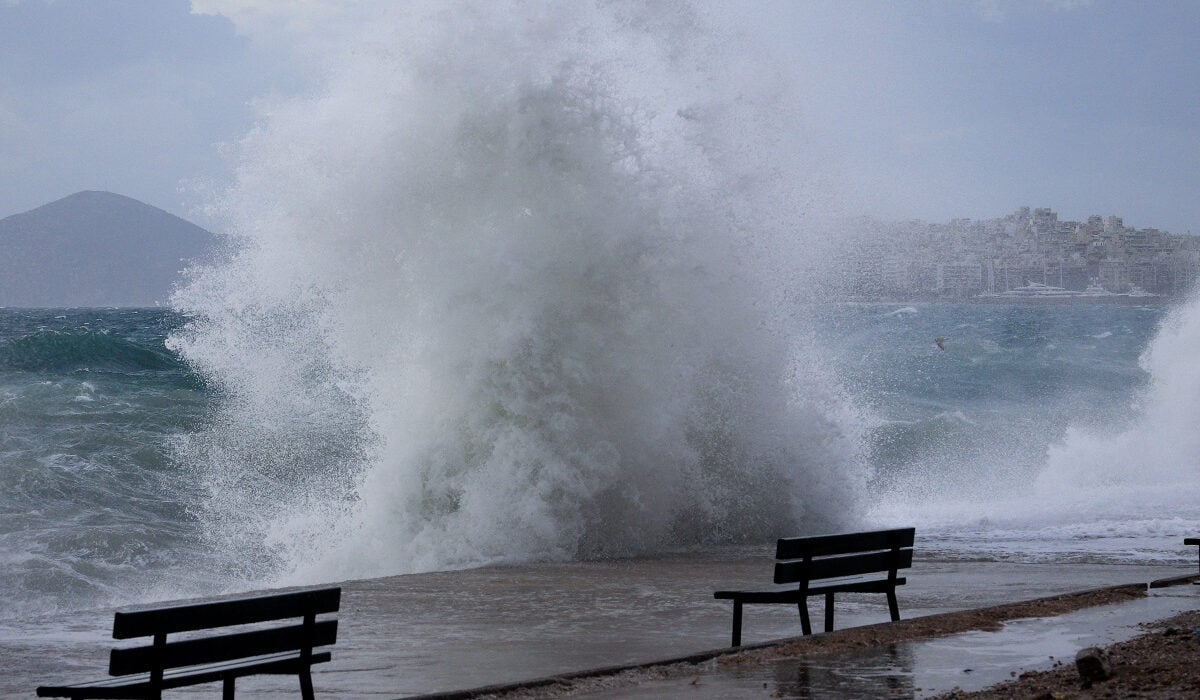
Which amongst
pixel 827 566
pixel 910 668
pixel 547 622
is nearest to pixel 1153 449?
pixel 827 566

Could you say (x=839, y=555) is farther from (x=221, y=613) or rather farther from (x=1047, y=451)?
(x=1047, y=451)

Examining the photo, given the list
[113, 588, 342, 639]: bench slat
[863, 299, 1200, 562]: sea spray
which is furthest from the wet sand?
[863, 299, 1200, 562]: sea spray

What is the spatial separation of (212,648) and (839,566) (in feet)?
12.6

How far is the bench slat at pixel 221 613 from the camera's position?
16.8ft

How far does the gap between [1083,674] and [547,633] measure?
3.43 m

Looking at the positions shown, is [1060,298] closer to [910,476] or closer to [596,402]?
[910,476]

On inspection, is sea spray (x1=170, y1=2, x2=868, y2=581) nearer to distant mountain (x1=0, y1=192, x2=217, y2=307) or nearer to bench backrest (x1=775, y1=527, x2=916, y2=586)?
bench backrest (x1=775, y1=527, x2=916, y2=586)

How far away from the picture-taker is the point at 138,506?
1705cm

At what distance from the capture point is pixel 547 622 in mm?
8633

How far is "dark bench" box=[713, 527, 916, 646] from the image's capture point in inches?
297

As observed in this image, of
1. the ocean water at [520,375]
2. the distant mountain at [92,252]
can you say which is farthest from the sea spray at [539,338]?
the distant mountain at [92,252]

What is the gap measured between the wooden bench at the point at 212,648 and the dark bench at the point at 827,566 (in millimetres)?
2556

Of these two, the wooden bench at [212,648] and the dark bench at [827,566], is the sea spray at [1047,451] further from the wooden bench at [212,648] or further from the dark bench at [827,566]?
the wooden bench at [212,648]

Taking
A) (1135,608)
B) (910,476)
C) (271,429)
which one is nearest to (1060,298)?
(910,476)
